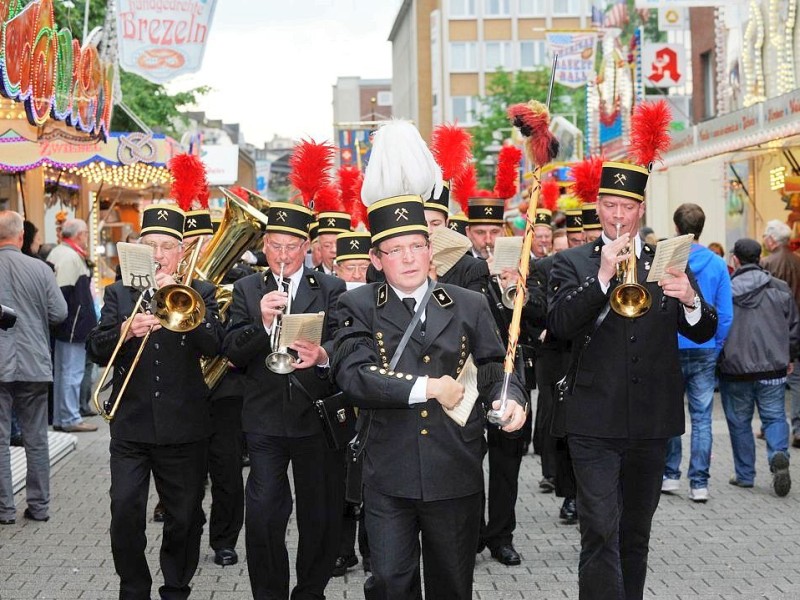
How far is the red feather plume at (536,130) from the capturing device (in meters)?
5.33

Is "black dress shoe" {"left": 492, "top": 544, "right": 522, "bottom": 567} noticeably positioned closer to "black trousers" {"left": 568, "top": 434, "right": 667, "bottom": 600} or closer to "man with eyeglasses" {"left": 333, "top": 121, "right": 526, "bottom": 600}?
"black trousers" {"left": 568, "top": 434, "right": 667, "bottom": 600}

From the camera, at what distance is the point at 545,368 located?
956cm

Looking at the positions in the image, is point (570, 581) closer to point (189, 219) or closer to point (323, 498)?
point (323, 498)

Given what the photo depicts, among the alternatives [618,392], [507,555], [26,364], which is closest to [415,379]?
[618,392]

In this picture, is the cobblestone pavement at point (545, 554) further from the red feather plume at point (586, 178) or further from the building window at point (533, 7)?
the building window at point (533, 7)

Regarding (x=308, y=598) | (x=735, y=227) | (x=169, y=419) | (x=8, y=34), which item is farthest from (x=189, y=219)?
(x=735, y=227)

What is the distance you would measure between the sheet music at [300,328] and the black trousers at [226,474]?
2036 mm

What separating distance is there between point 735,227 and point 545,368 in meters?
11.8

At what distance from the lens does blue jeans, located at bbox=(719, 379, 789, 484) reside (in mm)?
9664

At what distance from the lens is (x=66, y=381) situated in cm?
1308

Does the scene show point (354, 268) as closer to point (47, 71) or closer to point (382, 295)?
point (382, 295)

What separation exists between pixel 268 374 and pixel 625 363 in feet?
6.15

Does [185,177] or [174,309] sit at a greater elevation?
[185,177]

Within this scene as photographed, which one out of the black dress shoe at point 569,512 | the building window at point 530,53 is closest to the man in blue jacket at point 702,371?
the black dress shoe at point 569,512
